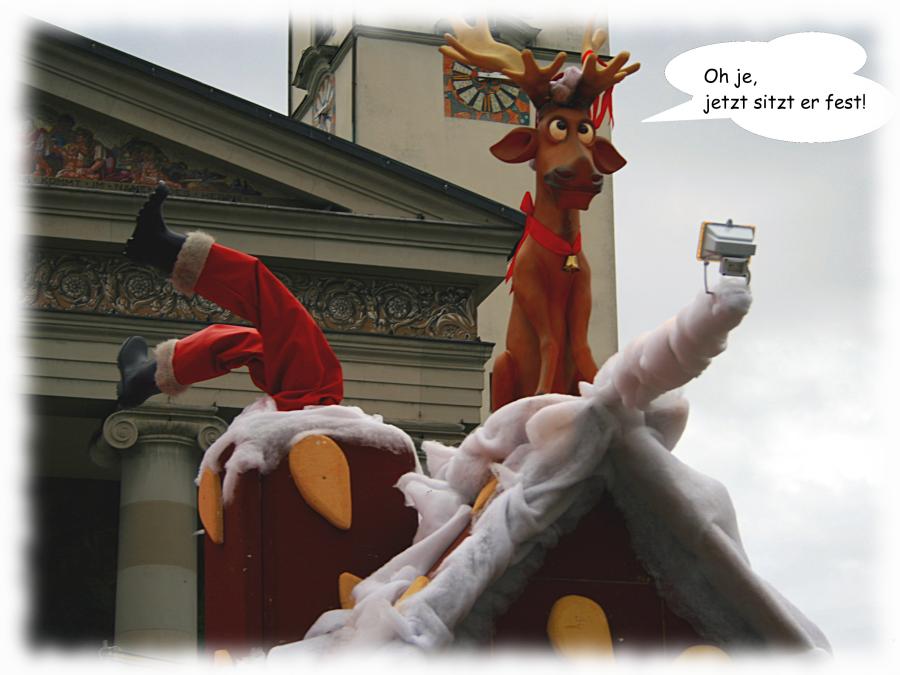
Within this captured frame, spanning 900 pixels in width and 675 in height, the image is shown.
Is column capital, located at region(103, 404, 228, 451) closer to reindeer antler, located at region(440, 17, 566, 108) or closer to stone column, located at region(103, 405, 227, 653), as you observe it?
stone column, located at region(103, 405, 227, 653)

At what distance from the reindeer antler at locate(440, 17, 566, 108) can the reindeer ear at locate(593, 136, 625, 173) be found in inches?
10.7

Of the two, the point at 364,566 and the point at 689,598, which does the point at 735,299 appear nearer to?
the point at 689,598

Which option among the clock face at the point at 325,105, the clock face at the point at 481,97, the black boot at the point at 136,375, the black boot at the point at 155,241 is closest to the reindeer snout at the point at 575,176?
the black boot at the point at 155,241

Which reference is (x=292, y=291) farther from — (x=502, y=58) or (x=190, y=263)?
(x=190, y=263)

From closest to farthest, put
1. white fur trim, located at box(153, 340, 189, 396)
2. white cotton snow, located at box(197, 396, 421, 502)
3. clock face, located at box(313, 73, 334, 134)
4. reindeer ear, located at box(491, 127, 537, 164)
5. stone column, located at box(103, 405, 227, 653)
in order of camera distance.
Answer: white cotton snow, located at box(197, 396, 421, 502)
reindeer ear, located at box(491, 127, 537, 164)
white fur trim, located at box(153, 340, 189, 396)
stone column, located at box(103, 405, 227, 653)
clock face, located at box(313, 73, 334, 134)

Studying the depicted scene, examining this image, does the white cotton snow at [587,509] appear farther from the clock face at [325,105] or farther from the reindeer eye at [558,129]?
the clock face at [325,105]

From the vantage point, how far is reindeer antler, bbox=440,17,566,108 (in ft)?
25.3

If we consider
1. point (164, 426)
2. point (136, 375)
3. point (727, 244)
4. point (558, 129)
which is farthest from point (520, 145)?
point (164, 426)

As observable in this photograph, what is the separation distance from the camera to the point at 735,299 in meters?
5.81

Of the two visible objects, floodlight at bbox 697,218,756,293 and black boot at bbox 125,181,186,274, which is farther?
black boot at bbox 125,181,186,274

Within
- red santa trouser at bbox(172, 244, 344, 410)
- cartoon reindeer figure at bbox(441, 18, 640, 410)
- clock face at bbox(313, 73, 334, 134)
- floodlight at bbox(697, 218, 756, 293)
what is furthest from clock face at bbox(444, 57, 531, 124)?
floodlight at bbox(697, 218, 756, 293)

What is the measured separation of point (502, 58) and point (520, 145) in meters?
0.43

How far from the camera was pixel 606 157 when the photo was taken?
7797 mm

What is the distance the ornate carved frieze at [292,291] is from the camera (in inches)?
734
